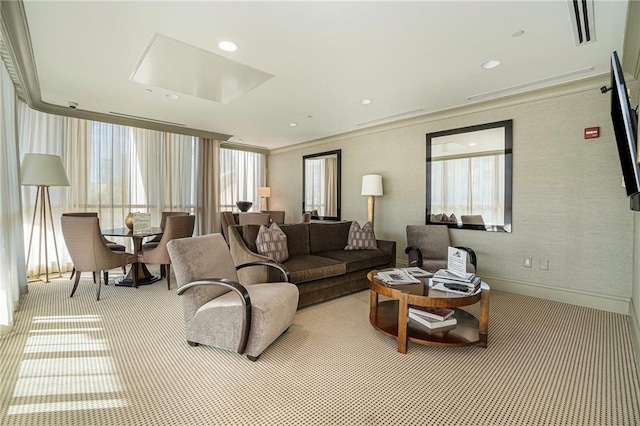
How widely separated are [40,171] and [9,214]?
125 cm

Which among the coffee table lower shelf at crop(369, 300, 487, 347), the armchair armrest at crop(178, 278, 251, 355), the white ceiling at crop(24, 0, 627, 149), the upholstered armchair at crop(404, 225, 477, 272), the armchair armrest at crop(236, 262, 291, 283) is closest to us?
the armchair armrest at crop(178, 278, 251, 355)

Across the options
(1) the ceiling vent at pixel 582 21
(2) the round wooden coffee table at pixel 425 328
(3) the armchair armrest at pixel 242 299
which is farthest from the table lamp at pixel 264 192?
(1) the ceiling vent at pixel 582 21

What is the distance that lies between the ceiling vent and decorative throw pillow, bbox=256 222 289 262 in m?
3.22

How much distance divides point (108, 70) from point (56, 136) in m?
2.47

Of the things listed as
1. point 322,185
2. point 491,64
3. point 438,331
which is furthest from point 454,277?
point 322,185

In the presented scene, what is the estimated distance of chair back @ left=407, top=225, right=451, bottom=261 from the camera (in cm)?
423

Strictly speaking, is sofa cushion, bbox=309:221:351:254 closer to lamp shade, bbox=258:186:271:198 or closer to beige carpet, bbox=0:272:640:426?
beige carpet, bbox=0:272:640:426

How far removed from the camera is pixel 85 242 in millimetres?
3471

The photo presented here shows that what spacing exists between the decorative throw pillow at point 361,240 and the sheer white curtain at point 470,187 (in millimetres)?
1110

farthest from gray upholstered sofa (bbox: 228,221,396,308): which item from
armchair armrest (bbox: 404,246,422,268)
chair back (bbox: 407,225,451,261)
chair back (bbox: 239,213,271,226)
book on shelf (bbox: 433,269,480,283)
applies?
chair back (bbox: 239,213,271,226)

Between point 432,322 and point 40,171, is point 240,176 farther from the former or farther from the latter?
point 432,322

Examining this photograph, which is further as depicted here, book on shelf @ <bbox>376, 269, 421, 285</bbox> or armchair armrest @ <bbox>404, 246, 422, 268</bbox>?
armchair armrest @ <bbox>404, 246, 422, 268</bbox>

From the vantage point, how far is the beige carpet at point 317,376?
164 cm

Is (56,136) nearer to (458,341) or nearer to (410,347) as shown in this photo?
(410,347)
